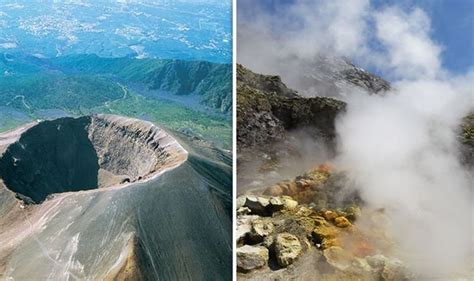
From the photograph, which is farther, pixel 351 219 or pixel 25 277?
pixel 25 277

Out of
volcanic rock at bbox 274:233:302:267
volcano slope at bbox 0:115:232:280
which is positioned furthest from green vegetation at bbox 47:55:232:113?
volcanic rock at bbox 274:233:302:267

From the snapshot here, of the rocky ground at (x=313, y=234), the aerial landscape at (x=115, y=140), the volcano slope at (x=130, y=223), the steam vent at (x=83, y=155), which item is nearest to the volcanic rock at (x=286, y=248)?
the rocky ground at (x=313, y=234)

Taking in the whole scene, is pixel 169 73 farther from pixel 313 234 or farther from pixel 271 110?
pixel 313 234

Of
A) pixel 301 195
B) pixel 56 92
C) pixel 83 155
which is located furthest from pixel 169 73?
pixel 301 195

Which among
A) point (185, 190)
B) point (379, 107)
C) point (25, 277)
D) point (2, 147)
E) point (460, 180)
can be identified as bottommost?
point (25, 277)

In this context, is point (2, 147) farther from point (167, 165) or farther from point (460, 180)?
point (460, 180)

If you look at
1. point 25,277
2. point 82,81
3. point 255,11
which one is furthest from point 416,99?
point 82,81
